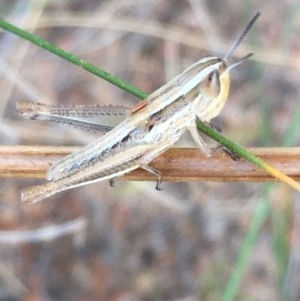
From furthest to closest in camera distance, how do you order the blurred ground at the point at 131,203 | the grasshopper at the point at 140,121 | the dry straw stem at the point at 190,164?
the blurred ground at the point at 131,203
the grasshopper at the point at 140,121
the dry straw stem at the point at 190,164

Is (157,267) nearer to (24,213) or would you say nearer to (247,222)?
(247,222)

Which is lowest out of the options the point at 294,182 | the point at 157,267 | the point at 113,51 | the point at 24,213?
the point at 294,182

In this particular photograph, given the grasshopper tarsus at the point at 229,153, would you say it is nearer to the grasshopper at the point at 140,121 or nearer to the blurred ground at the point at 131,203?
the grasshopper at the point at 140,121

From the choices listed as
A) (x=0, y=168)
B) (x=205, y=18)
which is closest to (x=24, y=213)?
(x=205, y=18)

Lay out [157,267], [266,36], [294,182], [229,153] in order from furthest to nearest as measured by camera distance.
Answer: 1. [266,36]
2. [157,267]
3. [229,153]
4. [294,182]

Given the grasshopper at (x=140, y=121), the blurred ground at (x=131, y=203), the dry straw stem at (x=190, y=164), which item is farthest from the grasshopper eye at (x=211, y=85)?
the blurred ground at (x=131, y=203)

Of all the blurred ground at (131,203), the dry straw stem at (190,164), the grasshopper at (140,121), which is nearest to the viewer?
the dry straw stem at (190,164)

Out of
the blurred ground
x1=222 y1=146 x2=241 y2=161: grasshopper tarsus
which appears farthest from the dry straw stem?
the blurred ground
